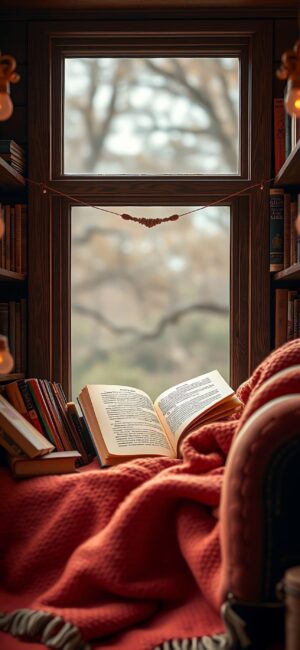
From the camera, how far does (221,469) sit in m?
1.49

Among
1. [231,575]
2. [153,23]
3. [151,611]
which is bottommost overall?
[151,611]

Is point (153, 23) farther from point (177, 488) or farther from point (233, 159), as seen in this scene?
point (177, 488)

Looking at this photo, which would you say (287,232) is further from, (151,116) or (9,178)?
(9,178)

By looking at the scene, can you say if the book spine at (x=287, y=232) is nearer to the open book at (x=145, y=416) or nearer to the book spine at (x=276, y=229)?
the book spine at (x=276, y=229)

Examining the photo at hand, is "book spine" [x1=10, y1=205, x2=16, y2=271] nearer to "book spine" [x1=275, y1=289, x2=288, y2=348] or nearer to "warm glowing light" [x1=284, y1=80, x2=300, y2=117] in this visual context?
"book spine" [x1=275, y1=289, x2=288, y2=348]

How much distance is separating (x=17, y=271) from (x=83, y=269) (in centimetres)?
27

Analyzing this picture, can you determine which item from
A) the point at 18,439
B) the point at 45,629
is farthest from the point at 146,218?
the point at 45,629

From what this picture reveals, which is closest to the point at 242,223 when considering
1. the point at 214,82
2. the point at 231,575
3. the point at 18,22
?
the point at 214,82

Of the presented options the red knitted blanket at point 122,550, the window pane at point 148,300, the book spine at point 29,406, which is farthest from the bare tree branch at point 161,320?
the red knitted blanket at point 122,550

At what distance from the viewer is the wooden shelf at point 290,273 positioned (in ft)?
6.76

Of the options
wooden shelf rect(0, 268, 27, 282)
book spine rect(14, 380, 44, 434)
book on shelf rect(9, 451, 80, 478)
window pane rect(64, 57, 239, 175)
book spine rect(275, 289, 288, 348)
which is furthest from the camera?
window pane rect(64, 57, 239, 175)

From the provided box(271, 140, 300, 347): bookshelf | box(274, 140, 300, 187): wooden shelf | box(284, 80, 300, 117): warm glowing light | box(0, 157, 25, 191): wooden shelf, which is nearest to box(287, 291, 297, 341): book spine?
box(271, 140, 300, 347): bookshelf

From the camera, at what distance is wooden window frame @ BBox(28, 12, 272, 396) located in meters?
2.46

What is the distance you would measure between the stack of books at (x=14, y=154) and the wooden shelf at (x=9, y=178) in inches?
1.5
